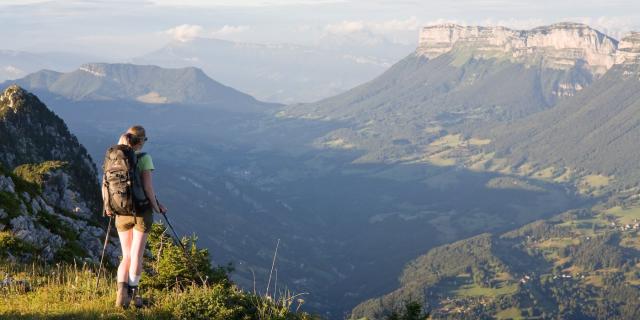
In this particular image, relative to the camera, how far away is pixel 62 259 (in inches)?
994

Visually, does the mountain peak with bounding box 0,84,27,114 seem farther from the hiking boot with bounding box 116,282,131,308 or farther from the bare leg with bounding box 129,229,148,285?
the hiking boot with bounding box 116,282,131,308

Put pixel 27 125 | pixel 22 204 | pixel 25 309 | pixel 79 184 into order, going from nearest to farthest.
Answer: pixel 25 309 < pixel 22 204 < pixel 79 184 < pixel 27 125

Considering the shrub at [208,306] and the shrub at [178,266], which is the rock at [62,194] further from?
the shrub at [208,306]

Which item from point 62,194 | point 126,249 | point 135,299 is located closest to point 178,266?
point 126,249

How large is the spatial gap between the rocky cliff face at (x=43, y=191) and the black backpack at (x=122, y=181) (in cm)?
897

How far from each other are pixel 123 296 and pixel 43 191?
30609 millimetres

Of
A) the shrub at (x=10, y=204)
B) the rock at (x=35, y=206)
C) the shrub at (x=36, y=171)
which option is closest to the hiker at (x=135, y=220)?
the shrub at (x=10, y=204)

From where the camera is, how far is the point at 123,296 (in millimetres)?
15102

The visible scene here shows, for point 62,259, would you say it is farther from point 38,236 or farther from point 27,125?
point 27,125

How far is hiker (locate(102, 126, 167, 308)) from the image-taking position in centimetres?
1516

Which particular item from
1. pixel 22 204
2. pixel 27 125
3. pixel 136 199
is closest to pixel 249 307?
pixel 136 199

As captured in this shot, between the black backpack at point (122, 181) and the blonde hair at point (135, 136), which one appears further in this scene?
the blonde hair at point (135, 136)

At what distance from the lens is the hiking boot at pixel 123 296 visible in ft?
49.4

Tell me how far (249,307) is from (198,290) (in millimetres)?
1395
